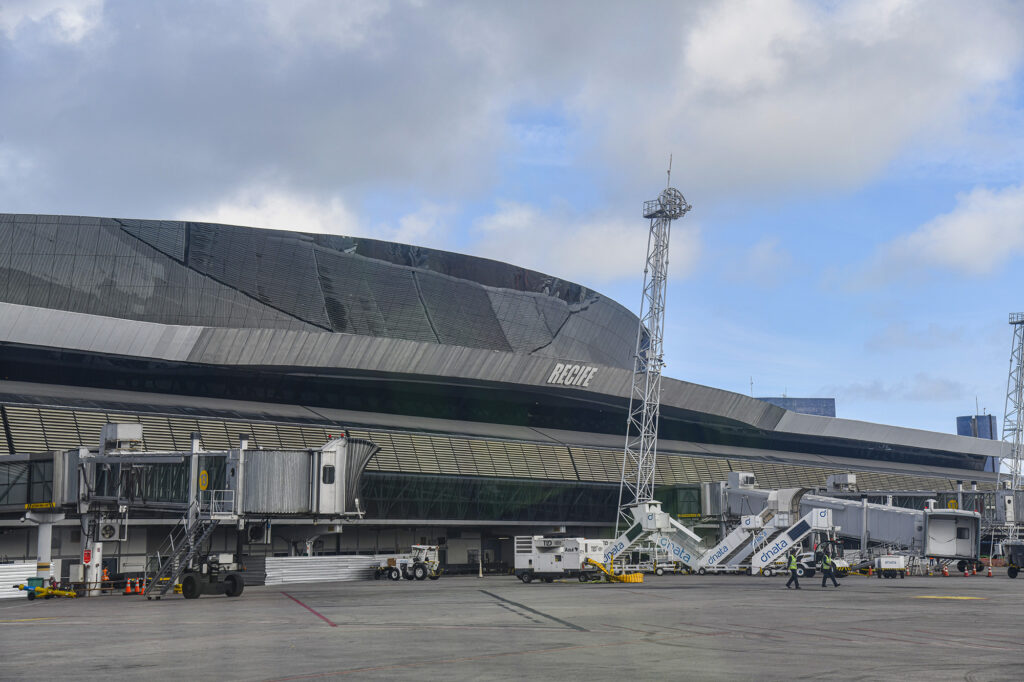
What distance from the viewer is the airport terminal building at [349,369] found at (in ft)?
238

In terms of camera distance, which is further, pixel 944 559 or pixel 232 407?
pixel 232 407

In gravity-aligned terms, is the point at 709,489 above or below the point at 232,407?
below

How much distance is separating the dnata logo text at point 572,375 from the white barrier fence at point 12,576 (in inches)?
1946

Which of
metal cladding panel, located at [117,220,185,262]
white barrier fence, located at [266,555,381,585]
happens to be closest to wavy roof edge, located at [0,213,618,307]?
metal cladding panel, located at [117,220,185,262]

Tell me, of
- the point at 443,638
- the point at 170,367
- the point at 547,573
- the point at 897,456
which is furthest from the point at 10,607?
the point at 897,456

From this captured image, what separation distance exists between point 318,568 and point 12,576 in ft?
65.1

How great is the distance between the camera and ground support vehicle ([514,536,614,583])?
62094 mm

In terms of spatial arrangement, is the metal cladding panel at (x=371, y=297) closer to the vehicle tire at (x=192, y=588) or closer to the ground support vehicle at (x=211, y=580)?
the ground support vehicle at (x=211, y=580)

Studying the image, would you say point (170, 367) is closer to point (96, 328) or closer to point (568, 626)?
point (96, 328)

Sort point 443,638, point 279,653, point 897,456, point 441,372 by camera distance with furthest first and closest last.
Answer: point 897,456
point 441,372
point 443,638
point 279,653

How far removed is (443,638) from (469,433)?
217 feet

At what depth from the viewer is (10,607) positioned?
3991 centimetres

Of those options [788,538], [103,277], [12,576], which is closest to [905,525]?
[788,538]

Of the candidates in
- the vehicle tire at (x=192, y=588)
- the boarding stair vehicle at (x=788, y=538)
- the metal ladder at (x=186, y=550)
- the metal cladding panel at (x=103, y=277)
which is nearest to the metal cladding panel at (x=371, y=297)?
the metal cladding panel at (x=103, y=277)
